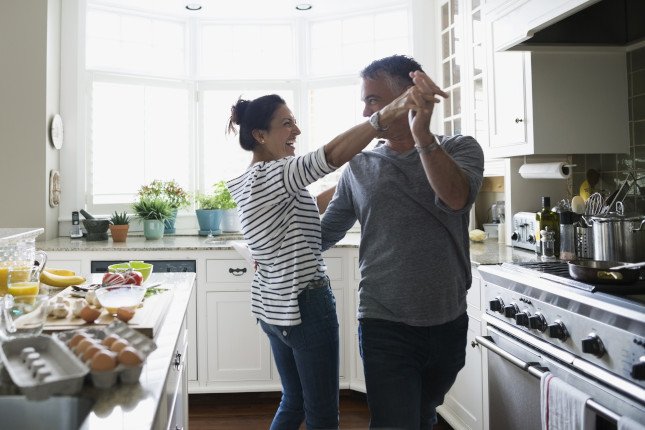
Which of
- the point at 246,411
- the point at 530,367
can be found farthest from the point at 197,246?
the point at 530,367

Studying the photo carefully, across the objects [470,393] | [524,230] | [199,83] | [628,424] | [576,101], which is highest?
[199,83]

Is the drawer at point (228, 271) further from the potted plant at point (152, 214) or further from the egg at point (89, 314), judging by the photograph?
the egg at point (89, 314)

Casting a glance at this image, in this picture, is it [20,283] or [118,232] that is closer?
[20,283]

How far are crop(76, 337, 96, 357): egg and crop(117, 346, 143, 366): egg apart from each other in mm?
71

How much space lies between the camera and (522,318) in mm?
1911

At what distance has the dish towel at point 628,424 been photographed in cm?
132

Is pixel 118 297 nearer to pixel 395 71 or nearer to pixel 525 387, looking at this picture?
pixel 395 71

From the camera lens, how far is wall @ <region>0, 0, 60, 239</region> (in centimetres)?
346

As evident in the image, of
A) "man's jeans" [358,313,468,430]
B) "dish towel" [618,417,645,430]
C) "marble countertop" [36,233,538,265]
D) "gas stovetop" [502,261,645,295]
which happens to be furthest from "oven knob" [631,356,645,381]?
"marble countertop" [36,233,538,265]

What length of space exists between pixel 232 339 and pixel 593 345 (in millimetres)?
2162

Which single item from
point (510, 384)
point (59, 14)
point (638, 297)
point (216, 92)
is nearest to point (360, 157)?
point (638, 297)

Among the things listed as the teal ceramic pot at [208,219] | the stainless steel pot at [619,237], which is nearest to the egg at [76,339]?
the stainless steel pot at [619,237]

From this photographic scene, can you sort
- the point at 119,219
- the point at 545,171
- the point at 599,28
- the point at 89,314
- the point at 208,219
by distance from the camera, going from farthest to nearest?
the point at 208,219 < the point at 119,219 < the point at 545,171 < the point at 599,28 < the point at 89,314

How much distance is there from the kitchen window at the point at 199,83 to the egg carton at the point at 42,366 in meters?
3.03
